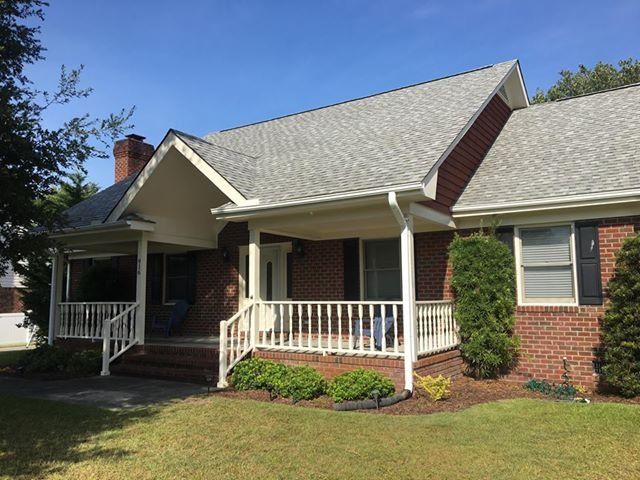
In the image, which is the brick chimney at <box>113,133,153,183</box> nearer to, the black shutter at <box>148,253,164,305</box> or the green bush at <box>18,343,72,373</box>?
the black shutter at <box>148,253,164,305</box>

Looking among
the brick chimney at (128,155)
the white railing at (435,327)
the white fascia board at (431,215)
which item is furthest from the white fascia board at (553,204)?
the brick chimney at (128,155)

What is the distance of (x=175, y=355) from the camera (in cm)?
1069

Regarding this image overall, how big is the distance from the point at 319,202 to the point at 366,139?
11.0 ft

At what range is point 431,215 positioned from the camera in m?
9.02

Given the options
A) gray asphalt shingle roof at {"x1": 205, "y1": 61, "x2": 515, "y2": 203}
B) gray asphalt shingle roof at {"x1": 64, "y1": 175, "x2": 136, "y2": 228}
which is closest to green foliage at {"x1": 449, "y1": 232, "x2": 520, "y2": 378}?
gray asphalt shingle roof at {"x1": 205, "y1": 61, "x2": 515, "y2": 203}

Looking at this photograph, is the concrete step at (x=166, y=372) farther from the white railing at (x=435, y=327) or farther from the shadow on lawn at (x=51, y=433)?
the white railing at (x=435, y=327)

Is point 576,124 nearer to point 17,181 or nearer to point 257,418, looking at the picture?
point 257,418

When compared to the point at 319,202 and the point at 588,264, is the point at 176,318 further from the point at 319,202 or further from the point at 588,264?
the point at 588,264

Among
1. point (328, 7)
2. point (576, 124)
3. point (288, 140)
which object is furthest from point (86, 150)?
point (576, 124)

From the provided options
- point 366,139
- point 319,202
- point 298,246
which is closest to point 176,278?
point 298,246

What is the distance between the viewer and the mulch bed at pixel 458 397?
7227 millimetres

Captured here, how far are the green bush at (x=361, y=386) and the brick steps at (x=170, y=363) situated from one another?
117 inches

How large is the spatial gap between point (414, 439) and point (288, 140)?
9.79 m

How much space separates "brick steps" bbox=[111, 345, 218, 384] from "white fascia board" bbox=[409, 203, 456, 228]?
4.86 m
